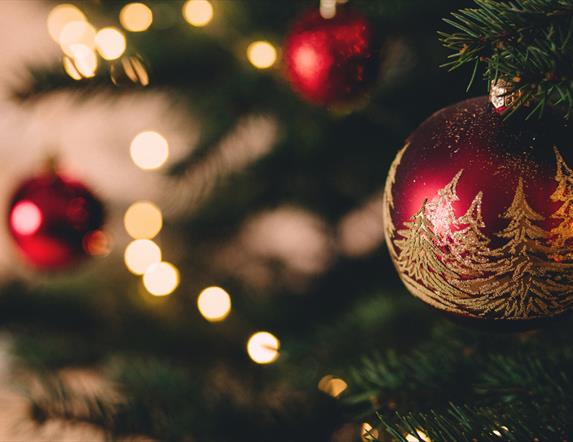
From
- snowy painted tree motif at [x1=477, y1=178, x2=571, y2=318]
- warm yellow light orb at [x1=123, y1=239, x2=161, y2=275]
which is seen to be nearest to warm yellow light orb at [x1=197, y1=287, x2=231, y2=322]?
warm yellow light orb at [x1=123, y1=239, x2=161, y2=275]

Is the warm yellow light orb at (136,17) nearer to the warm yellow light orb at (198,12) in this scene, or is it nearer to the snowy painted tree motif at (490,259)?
the warm yellow light orb at (198,12)

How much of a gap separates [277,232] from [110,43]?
65 centimetres

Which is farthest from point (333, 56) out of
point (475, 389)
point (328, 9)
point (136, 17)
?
point (136, 17)

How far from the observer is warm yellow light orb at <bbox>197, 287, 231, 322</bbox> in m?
0.96

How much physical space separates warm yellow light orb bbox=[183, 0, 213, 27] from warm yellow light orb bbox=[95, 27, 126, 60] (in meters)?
0.10

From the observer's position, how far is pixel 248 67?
71 cm

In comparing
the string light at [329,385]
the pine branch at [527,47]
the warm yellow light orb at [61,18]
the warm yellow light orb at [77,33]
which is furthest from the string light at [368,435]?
the warm yellow light orb at [61,18]

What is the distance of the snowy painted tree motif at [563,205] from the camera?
31 centimetres

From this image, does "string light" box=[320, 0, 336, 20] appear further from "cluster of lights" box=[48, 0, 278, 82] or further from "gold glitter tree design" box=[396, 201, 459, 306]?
"gold glitter tree design" box=[396, 201, 459, 306]

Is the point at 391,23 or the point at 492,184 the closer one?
the point at 492,184

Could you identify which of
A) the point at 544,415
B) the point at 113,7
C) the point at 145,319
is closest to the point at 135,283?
the point at 145,319

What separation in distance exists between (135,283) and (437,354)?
2.46 ft

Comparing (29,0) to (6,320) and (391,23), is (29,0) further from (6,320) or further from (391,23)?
(391,23)

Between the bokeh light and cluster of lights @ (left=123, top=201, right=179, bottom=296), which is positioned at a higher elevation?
cluster of lights @ (left=123, top=201, right=179, bottom=296)
